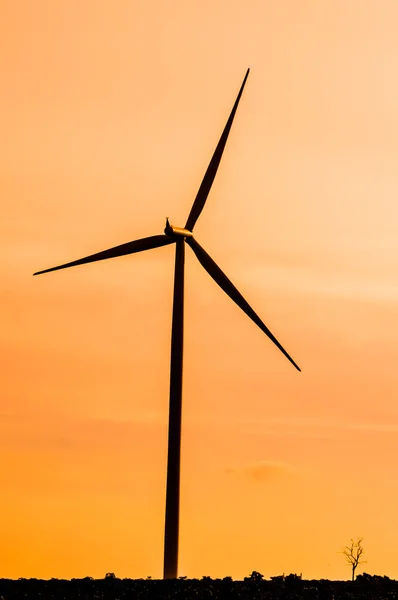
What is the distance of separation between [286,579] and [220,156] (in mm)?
31805

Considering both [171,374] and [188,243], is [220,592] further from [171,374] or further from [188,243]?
[188,243]

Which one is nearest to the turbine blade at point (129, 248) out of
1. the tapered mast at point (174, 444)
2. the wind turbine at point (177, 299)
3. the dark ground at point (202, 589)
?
the wind turbine at point (177, 299)

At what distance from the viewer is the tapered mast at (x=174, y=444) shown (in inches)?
4151

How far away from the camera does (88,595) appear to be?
296 ft

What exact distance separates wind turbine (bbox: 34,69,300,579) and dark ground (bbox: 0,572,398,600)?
31.5 feet

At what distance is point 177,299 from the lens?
364 ft

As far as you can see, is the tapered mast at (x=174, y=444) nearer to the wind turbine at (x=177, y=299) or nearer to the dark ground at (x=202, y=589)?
the wind turbine at (x=177, y=299)

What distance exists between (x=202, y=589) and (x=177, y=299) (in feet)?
75.5

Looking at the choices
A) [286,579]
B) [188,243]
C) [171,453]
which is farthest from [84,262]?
[286,579]

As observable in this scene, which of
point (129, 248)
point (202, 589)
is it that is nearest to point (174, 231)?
point (129, 248)

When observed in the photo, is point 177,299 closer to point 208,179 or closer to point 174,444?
point 174,444

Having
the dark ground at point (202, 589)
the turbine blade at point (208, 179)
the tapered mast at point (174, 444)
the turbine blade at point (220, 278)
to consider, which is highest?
the turbine blade at point (208, 179)

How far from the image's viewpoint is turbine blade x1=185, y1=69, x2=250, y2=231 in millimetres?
116000

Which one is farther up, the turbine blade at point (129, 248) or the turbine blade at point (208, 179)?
the turbine blade at point (208, 179)
